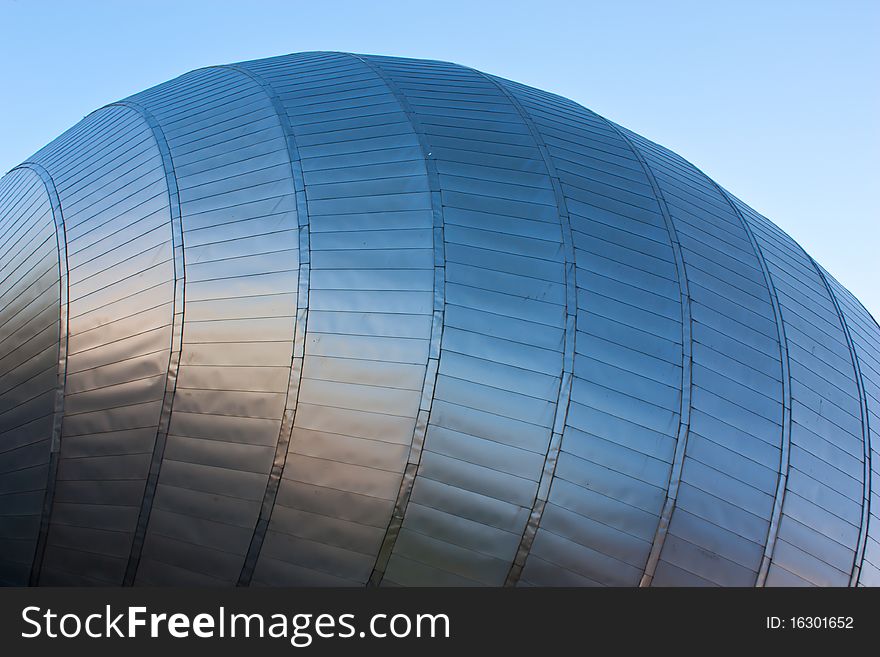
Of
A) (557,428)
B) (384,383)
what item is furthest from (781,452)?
(384,383)

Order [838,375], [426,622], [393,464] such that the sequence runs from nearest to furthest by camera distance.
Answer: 1. [426,622]
2. [393,464]
3. [838,375]

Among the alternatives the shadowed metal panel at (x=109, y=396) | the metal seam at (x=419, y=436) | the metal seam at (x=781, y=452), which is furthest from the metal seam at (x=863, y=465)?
the shadowed metal panel at (x=109, y=396)

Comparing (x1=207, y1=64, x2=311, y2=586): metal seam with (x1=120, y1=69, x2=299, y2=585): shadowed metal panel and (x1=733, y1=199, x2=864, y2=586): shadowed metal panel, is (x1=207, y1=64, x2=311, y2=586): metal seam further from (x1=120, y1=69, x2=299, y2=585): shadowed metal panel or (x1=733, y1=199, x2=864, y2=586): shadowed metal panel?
(x1=733, y1=199, x2=864, y2=586): shadowed metal panel

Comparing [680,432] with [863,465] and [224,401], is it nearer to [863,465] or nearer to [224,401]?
[863,465]

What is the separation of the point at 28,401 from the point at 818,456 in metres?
12.4

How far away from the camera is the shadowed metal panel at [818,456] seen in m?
13.2

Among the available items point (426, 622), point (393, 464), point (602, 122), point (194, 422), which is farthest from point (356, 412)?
point (602, 122)

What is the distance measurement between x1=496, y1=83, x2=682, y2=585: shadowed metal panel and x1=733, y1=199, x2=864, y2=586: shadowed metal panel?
2539mm

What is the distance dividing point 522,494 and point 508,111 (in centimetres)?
739

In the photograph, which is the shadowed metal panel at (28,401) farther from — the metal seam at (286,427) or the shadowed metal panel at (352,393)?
the shadowed metal panel at (352,393)

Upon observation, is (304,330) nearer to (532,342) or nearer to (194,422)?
(194,422)

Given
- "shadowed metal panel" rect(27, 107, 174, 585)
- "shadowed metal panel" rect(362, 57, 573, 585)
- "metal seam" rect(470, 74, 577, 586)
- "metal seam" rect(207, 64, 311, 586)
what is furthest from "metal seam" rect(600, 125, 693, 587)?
"shadowed metal panel" rect(27, 107, 174, 585)

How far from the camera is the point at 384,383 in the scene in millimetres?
11508

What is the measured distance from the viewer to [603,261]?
43.0ft
